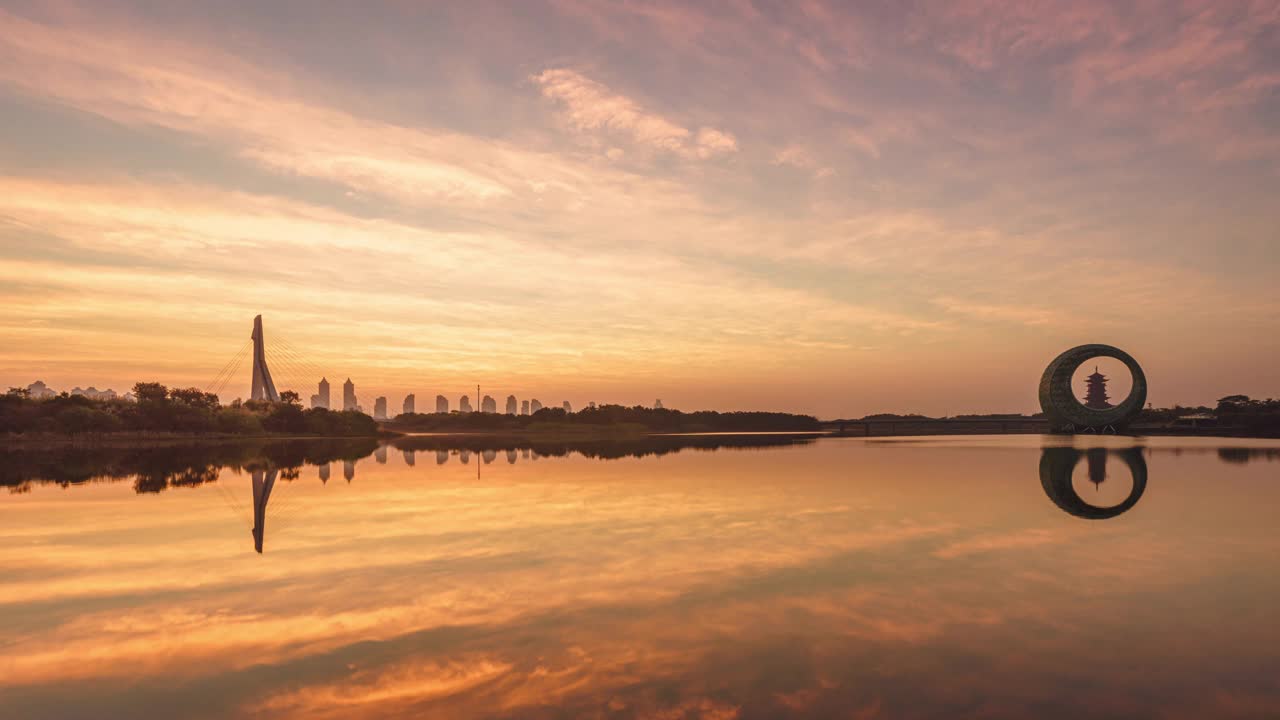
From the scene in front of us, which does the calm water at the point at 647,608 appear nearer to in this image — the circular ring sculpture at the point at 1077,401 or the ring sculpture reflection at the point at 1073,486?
the ring sculpture reflection at the point at 1073,486

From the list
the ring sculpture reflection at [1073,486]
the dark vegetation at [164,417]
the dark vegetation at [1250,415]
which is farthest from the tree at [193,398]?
the dark vegetation at [1250,415]

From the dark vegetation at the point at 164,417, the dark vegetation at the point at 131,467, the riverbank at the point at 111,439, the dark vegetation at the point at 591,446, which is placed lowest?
the dark vegetation at the point at 591,446

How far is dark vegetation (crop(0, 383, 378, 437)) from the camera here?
8438 cm

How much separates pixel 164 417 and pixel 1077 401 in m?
129

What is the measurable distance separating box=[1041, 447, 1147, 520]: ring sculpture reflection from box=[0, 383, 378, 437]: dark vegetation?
4031 inches

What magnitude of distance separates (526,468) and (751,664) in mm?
38272

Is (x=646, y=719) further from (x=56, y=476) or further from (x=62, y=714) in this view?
(x=56, y=476)

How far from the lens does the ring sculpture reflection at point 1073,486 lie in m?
24.8

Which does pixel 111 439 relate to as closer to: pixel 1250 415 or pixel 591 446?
pixel 591 446

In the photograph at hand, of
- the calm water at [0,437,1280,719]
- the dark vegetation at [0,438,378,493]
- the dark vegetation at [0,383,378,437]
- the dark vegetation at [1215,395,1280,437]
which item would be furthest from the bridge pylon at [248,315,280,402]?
the dark vegetation at [1215,395,1280,437]

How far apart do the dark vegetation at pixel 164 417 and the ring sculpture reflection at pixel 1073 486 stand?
10238 centimetres

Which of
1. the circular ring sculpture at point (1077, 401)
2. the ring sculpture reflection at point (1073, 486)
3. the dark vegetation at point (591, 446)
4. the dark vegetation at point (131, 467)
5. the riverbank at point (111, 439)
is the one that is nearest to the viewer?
the ring sculpture reflection at point (1073, 486)

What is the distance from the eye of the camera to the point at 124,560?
18031 mm

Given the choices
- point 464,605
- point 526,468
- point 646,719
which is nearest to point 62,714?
point 464,605
